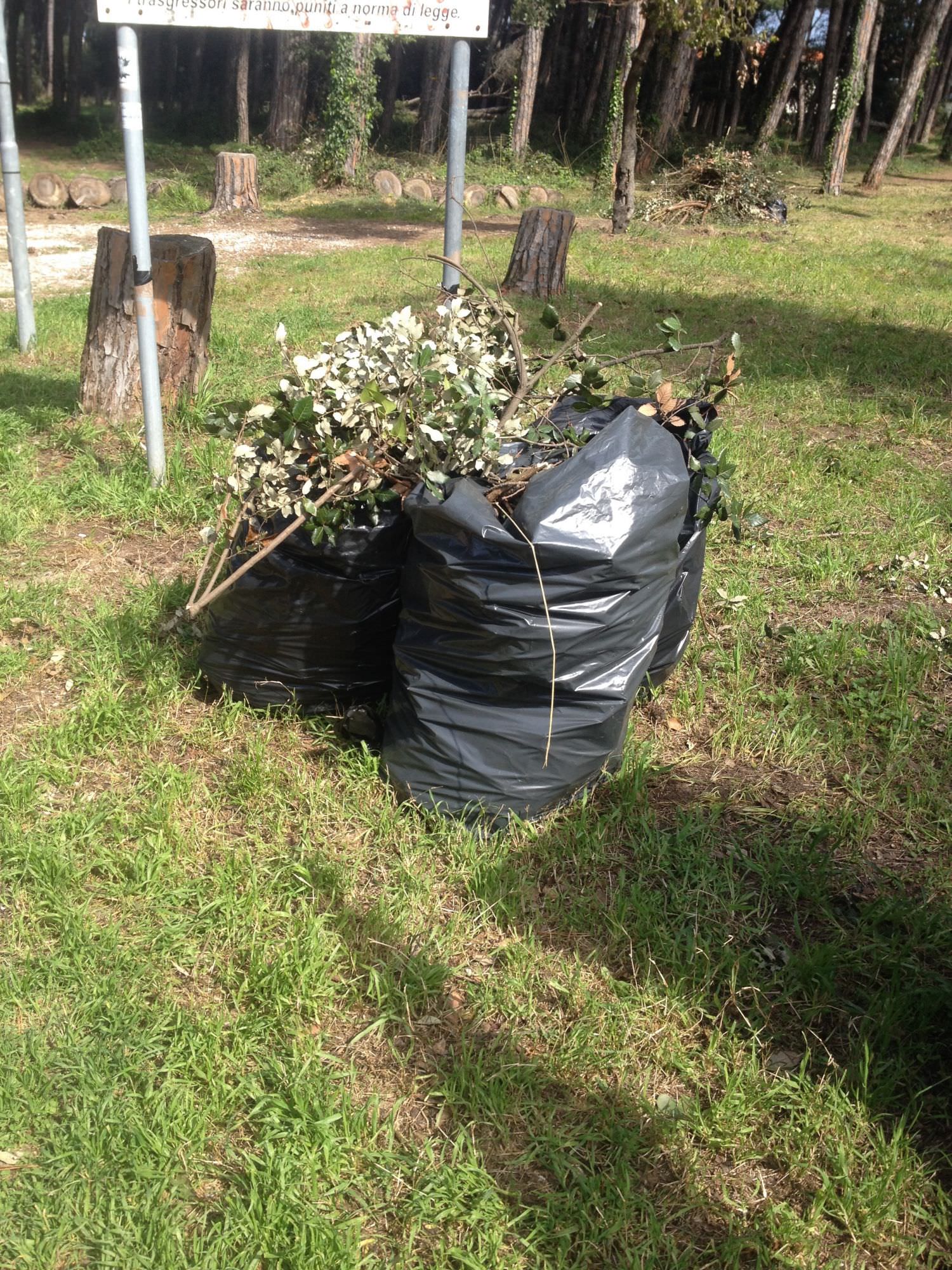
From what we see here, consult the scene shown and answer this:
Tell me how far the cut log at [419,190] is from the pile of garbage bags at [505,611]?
1593 cm

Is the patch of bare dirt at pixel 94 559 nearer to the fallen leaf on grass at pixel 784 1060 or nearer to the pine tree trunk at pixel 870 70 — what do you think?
the fallen leaf on grass at pixel 784 1060

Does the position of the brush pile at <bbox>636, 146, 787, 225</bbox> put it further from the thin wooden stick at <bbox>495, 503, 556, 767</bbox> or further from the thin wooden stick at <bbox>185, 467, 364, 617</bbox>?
the thin wooden stick at <bbox>495, 503, 556, 767</bbox>

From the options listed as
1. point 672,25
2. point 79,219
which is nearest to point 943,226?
point 672,25

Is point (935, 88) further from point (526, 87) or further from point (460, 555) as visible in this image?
point (460, 555)

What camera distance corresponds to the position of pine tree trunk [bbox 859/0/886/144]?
24.6 metres

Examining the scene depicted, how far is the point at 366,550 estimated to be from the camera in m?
2.92

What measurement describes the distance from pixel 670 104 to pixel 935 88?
652 inches

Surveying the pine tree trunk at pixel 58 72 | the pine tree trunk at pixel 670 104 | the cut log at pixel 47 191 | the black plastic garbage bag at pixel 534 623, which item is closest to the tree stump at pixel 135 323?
the black plastic garbage bag at pixel 534 623

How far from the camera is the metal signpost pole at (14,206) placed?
20.5ft

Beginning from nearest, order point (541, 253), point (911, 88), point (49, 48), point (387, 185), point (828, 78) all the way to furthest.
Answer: point (541, 253) < point (387, 185) < point (911, 88) < point (828, 78) < point (49, 48)

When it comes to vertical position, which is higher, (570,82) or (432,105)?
(570,82)

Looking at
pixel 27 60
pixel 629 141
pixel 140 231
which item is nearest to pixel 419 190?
pixel 629 141

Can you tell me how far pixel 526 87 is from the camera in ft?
64.5

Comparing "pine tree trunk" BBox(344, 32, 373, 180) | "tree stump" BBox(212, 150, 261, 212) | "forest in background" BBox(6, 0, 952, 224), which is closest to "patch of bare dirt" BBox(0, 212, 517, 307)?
"tree stump" BBox(212, 150, 261, 212)
